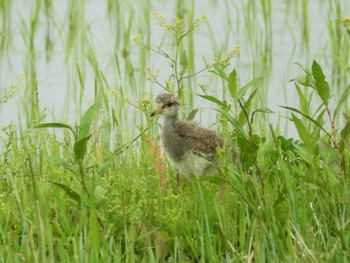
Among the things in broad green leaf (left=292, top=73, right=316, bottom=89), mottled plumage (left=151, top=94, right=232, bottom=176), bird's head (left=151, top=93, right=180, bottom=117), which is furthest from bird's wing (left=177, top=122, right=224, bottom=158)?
broad green leaf (left=292, top=73, right=316, bottom=89)

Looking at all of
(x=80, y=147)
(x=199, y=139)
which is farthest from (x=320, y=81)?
(x=199, y=139)

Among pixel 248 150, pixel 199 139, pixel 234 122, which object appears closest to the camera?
pixel 234 122

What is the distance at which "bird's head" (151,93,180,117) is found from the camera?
5715mm

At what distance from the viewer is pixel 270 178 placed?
496 centimetres

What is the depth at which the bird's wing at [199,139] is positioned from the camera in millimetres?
5613

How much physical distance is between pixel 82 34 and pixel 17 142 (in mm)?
1990

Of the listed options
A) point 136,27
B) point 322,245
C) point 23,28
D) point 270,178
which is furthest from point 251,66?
point 322,245

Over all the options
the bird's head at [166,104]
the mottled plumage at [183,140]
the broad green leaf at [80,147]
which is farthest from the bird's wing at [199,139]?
the broad green leaf at [80,147]

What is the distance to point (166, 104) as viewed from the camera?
575 centimetres

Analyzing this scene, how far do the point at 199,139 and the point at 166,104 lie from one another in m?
0.27

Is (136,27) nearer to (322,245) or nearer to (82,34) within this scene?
(82,34)

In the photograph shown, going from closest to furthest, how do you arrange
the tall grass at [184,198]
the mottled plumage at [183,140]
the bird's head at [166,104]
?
the tall grass at [184,198]
the mottled plumage at [183,140]
the bird's head at [166,104]

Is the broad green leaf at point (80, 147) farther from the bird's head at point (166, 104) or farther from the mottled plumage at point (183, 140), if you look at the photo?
the bird's head at point (166, 104)

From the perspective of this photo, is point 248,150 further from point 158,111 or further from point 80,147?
point 158,111
